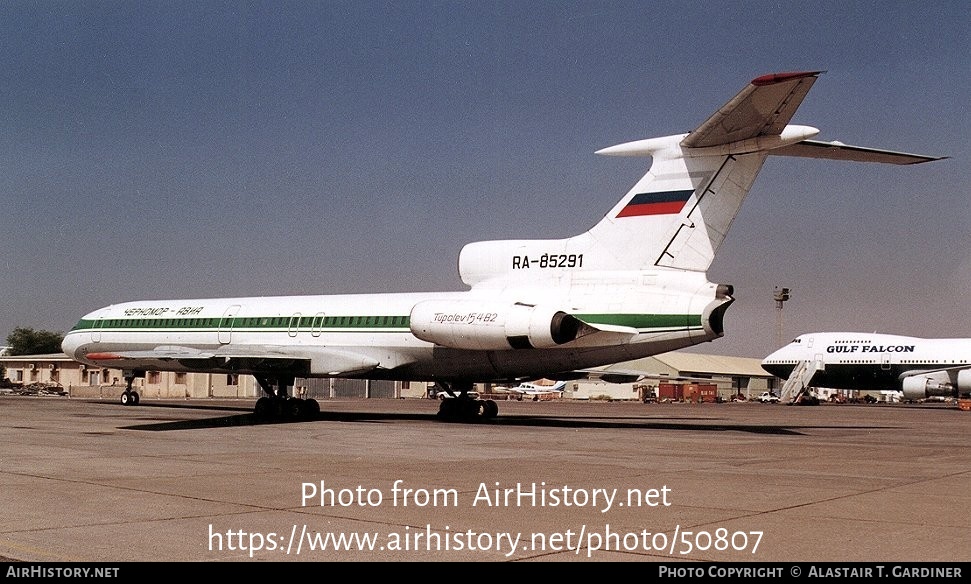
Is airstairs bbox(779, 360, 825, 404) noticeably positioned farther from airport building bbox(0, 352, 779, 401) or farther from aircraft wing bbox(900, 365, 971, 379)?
aircraft wing bbox(900, 365, 971, 379)

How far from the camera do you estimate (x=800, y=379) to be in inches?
2248

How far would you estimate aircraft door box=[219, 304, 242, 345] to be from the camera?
28094mm

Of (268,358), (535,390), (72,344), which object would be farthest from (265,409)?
(535,390)

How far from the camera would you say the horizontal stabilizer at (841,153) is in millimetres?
19141

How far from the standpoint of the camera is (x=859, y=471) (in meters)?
12.1

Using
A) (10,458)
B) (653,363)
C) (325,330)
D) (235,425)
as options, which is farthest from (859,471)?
(653,363)

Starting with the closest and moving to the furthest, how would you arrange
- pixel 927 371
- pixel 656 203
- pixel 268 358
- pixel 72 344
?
pixel 656 203 < pixel 268 358 < pixel 72 344 < pixel 927 371

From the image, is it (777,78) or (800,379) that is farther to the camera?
(800,379)

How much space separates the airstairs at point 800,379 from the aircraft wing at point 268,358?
3915 cm

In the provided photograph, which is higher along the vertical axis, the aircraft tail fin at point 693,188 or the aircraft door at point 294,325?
the aircraft tail fin at point 693,188

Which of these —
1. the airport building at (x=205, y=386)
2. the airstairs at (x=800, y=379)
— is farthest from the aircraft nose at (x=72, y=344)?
the airstairs at (x=800, y=379)

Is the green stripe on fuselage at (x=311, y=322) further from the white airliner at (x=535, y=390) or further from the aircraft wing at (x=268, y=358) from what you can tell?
the white airliner at (x=535, y=390)

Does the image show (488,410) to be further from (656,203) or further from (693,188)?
(693,188)

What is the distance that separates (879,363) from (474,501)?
50.9 m
